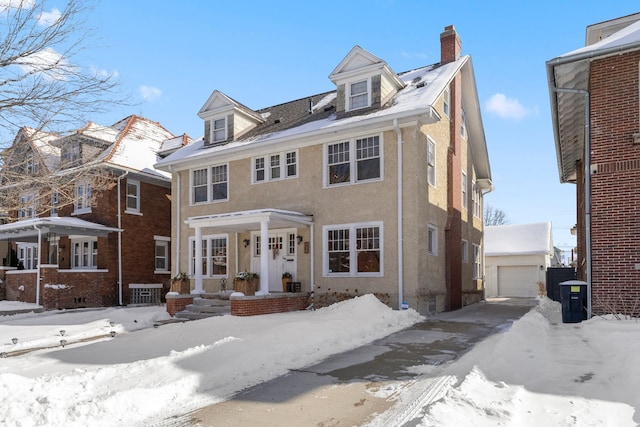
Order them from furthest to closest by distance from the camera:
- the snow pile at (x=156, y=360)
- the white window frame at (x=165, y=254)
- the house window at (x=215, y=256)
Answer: the white window frame at (x=165, y=254), the house window at (x=215, y=256), the snow pile at (x=156, y=360)

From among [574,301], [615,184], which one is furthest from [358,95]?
[574,301]

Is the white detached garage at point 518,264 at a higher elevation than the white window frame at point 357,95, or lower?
lower

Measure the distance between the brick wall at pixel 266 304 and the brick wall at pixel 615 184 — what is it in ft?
26.6

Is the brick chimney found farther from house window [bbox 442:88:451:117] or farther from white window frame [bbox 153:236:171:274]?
white window frame [bbox 153:236:171:274]

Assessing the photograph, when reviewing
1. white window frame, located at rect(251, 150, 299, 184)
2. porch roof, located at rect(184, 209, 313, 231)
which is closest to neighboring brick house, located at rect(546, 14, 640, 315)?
porch roof, located at rect(184, 209, 313, 231)

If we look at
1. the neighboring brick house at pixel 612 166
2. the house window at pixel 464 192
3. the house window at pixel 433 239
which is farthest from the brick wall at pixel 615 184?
the house window at pixel 464 192

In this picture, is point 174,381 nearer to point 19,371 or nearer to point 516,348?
point 19,371

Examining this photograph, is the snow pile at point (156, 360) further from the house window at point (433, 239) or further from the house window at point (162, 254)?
the house window at point (162, 254)

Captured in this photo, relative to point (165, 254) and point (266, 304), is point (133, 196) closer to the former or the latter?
point (165, 254)

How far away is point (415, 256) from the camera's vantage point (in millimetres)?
13703

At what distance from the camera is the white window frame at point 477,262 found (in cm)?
2191

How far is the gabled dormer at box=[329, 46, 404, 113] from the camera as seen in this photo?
15461 millimetres

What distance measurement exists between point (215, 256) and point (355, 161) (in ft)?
22.2

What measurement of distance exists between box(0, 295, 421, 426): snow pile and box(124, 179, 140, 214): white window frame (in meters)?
8.20
